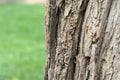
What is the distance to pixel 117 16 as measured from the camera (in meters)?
1.99

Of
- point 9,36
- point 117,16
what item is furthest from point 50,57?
point 9,36

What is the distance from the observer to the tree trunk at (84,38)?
6.63ft

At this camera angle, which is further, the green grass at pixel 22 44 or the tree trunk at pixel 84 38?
the green grass at pixel 22 44

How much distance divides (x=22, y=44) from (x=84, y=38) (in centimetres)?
559

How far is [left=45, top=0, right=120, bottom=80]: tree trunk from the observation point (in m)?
2.02

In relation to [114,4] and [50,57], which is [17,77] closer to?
[50,57]

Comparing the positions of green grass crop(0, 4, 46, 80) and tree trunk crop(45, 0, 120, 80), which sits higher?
tree trunk crop(45, 0, 120, 80)

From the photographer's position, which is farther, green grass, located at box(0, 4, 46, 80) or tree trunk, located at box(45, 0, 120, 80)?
green grass, located at box(0, 4, 46, 80)

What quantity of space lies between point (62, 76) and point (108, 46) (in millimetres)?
296

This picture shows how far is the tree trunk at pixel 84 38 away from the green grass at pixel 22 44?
2.94 meters

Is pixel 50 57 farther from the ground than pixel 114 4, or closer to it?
closer to it

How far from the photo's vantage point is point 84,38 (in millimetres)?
2102

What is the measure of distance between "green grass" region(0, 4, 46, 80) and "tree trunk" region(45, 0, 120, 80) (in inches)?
116

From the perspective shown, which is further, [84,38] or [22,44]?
[22,44]
